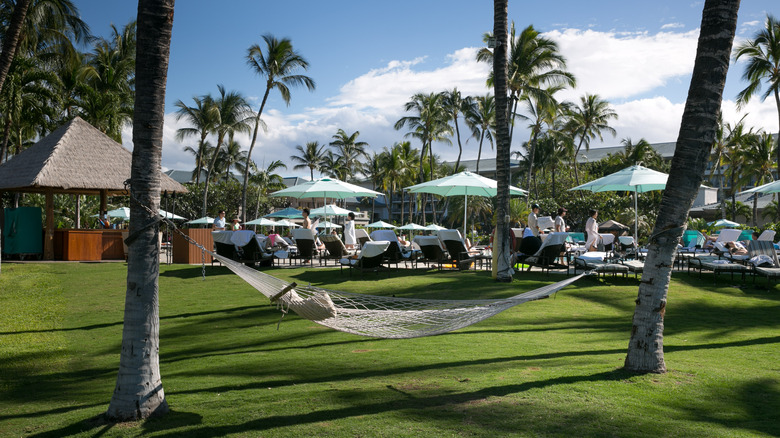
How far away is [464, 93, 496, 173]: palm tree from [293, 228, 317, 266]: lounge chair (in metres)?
26.3

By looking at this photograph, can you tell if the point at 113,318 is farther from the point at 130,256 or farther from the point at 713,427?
the point at 713,427

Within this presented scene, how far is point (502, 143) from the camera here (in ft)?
32.9

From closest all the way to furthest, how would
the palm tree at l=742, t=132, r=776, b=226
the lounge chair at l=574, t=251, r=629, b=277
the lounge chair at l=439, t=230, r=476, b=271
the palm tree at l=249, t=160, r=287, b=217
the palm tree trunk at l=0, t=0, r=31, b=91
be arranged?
the lounge chair at l=574, t=251, r=629, b=277 < the palm tree trunk at l=0, t=0, r=31, b=91 < the lounge chair at l=439, t=230, r=476, b=271 < the palm tree at l=742, t=132, r=776, b=226 < the palm tree at l=249, t=160, r=287, b=217

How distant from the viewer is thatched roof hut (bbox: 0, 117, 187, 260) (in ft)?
49.2

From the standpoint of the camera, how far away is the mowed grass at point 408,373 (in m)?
3.38

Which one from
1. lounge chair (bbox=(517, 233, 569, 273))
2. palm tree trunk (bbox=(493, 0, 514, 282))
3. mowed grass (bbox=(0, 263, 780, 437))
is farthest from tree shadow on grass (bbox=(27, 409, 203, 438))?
→ lounge chair (bbox=(517, 233, 569, 273))

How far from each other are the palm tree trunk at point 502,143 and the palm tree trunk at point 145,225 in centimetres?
700

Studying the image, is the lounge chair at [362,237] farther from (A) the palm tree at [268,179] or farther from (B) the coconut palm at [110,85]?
(A) the palm tree at [268,179]

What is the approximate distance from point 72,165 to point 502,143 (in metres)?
12.6

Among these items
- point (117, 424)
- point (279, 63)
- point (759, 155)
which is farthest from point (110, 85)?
point (759, 155)

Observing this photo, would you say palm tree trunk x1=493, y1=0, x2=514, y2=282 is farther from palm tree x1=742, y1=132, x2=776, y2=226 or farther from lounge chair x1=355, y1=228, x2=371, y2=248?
palm tree x1=742, y1=132, x2=776, y2=226

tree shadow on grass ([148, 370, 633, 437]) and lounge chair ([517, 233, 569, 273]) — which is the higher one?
lounge chair ([517, 233, 569, 273])

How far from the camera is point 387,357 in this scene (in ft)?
16.9

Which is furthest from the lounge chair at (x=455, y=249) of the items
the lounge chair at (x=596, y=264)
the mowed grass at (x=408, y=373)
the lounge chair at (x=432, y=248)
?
the mowed grass at (x=408, y=373)
